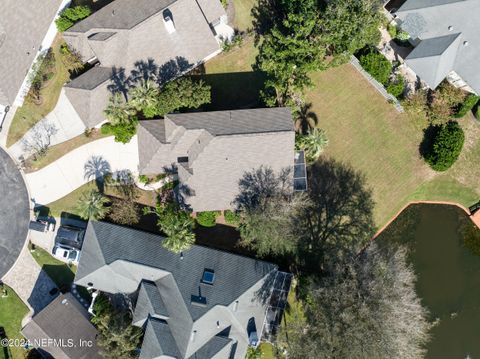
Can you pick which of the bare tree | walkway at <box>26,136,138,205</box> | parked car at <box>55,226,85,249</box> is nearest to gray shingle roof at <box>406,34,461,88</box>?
walkway at <box>26,136,138,205</box>

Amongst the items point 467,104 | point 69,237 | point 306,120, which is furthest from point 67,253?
point 467,104

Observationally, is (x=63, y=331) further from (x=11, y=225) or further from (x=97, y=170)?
(x=97, y=170)

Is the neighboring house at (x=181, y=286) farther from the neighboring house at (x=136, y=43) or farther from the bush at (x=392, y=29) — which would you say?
the bush at (x=392, y=29)

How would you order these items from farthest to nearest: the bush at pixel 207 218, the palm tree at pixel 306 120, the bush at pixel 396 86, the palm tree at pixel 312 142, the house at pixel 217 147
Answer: the palm tree at pixel 306 120 → the bush at pixel 396 86 → the bush at pixel 207 218 → the palm tree at pixel 312 142 → the house at pixel 217 147

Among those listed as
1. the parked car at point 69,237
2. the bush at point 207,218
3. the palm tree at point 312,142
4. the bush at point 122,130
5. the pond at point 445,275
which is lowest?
the pond at point 445,275

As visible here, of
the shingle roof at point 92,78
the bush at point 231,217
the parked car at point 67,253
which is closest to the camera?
the shingle roof at point 92,78

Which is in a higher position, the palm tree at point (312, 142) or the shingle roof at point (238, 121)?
the shingle roof at point (238, 121)

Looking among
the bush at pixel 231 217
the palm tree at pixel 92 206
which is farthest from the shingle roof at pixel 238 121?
the palm tree at pixel 92 206

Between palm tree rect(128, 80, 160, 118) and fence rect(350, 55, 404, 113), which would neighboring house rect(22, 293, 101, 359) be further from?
fence rect(350, 55, 404, 113)
